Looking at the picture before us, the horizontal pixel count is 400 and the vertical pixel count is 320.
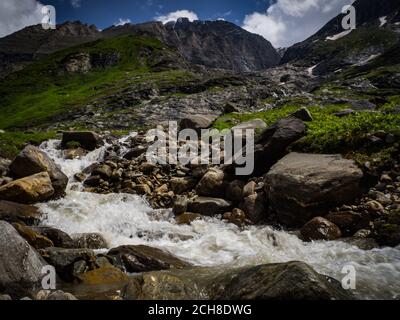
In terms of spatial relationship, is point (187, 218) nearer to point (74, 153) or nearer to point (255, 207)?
point (255, 207)

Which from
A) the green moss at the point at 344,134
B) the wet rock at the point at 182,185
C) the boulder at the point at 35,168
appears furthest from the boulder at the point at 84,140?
the green moss at the point at 344,134

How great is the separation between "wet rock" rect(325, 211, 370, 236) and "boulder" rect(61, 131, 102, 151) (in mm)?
19503

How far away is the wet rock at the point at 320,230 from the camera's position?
12297 mm

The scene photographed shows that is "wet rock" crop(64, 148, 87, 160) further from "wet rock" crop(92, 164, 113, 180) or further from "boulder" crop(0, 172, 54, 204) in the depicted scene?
"boulder" crop(0, 172, 54, 204)

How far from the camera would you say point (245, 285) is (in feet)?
26.2

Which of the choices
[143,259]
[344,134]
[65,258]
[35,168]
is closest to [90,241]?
[65,258]

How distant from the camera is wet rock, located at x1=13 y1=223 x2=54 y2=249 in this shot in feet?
38.9

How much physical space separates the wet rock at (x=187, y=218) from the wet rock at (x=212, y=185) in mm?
1747

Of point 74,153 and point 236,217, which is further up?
point 74,153

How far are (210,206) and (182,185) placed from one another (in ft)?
9.61

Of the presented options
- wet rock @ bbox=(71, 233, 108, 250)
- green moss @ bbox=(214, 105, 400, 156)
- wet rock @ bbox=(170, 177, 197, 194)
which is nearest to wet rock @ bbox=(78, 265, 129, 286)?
wet rock @ bbox=(71, 233, 108, 250)

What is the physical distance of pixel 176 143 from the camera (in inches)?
1016

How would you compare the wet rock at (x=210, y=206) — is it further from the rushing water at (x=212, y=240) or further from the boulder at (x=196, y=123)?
the boulder at (x=196, y=123)
